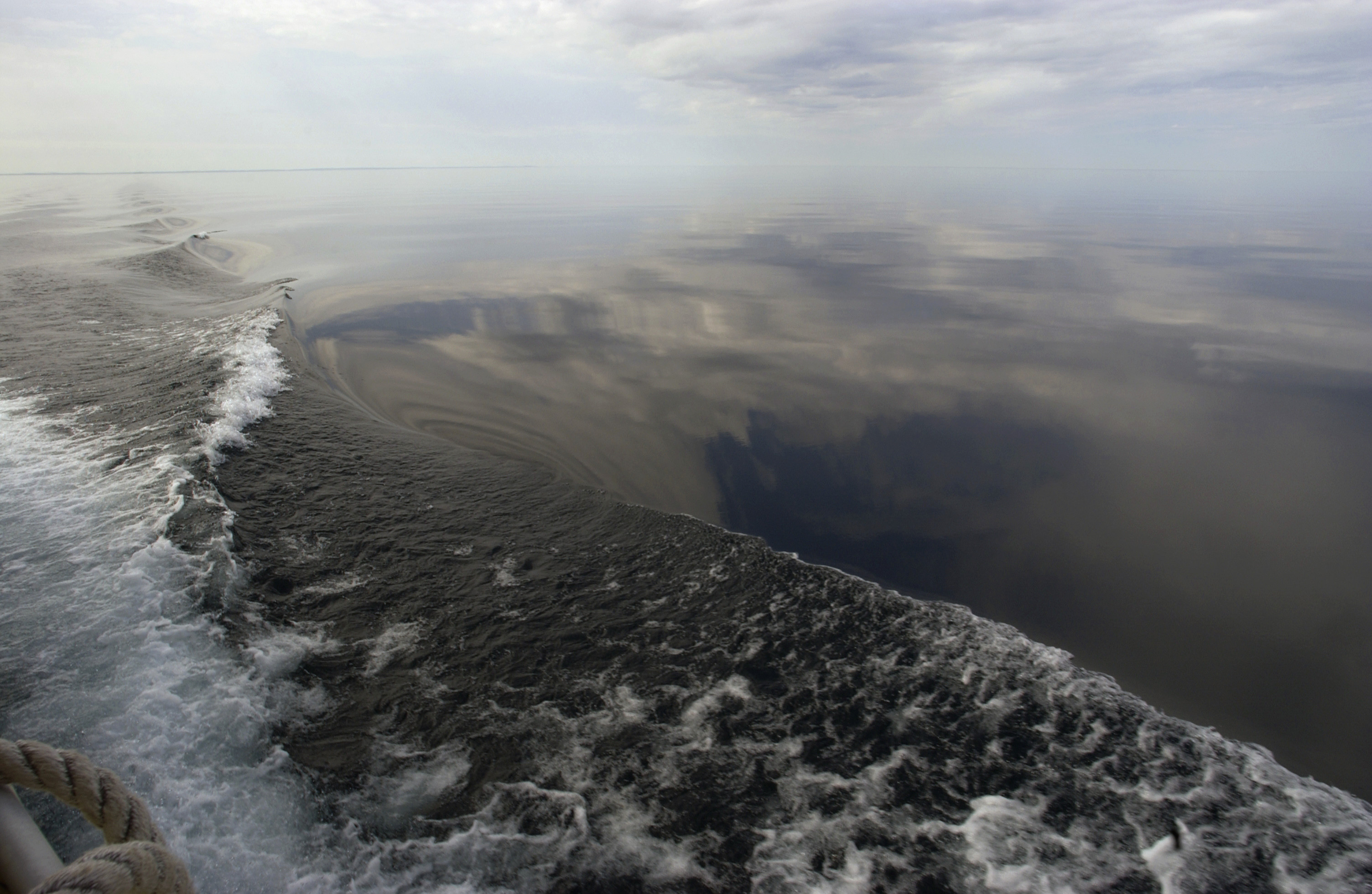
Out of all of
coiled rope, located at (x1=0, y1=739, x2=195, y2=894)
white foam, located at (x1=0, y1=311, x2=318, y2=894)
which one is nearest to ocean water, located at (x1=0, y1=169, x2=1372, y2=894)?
white foam, located at (x1=0, y1=311, x2=318, y2=894)

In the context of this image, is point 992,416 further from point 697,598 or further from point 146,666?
point 146,666

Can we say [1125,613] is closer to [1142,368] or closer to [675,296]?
[1142,368]

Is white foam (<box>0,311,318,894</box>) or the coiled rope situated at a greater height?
the coiled rope

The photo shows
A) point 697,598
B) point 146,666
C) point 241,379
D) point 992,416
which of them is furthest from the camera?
point 992,416

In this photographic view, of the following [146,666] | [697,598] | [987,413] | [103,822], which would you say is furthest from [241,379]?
[987,413]

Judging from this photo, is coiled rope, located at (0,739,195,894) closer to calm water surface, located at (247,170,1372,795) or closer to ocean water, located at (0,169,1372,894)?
ocean water, located at (0,169,1372,894)

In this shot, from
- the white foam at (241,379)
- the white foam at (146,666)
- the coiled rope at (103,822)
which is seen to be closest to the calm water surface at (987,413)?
the white foam at (241,379)
